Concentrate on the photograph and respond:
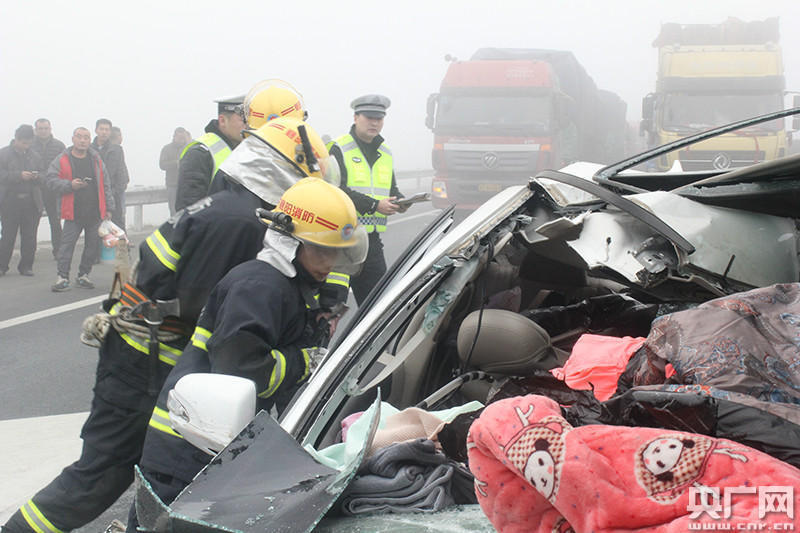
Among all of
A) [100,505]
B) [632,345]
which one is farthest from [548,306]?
[100,505]

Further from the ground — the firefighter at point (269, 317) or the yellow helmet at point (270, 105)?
the yellow helmet at point (270, 105)

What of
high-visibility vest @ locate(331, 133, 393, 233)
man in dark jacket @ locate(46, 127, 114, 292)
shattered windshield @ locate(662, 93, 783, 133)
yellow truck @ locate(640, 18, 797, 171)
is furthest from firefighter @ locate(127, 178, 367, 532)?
shattered windshield @ locate(662, 93, 783, 133)

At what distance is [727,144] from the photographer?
13.4m

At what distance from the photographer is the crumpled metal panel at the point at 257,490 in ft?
5.35

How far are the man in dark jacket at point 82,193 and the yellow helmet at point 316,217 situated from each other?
23.2 feet

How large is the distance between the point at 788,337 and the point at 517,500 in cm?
76

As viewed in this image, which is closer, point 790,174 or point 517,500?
point 517,500

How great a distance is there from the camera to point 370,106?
6324 mm

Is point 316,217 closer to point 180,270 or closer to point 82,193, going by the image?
point 180,270

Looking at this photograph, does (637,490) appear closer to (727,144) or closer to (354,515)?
(354,515)

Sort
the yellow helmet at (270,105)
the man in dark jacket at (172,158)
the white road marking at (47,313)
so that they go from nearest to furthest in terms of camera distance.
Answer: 1. the yellow helmet at (270,105)
2. the white road marking at (47,313)
3. the man in dark jacket at (172,158)

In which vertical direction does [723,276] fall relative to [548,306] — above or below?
above

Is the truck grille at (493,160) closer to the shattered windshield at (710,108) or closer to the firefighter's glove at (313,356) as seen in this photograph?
the shattered windshield at (710,108)

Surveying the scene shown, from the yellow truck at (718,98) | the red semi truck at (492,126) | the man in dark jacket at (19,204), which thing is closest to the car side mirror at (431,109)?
the red semi truck at (492,126)
